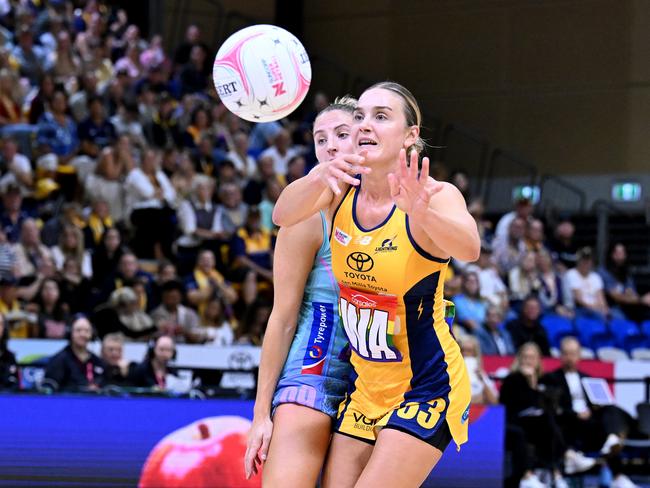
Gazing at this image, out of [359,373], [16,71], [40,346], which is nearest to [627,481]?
[40,346]

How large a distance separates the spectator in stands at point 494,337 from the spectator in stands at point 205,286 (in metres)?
2.71

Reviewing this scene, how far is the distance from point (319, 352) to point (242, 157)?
986 cm

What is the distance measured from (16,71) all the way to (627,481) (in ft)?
29.4

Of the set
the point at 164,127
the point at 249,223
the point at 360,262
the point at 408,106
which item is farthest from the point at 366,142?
the point at 164,127

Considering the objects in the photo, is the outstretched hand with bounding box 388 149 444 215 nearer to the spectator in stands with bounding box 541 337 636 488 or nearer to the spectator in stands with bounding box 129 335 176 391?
the spectator in stands with bounding box 129 335 176 391

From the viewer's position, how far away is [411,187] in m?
3.40

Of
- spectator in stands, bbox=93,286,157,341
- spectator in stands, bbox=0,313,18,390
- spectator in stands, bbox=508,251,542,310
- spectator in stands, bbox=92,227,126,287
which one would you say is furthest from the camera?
spectator in stands, bbox=508,251,542,310

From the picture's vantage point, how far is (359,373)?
3.90 m

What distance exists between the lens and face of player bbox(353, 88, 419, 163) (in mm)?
3703

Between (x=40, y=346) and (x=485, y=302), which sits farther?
(x=485, y=302)

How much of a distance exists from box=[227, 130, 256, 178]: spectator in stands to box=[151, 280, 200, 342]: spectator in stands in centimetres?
344

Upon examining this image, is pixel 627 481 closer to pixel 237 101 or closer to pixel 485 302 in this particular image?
pixel 485 302

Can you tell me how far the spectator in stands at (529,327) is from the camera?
1142 cm

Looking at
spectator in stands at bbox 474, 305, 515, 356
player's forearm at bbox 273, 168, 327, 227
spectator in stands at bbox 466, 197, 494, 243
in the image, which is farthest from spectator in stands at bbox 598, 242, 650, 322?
player's forearm at bbox 273, 168, 327, 227
